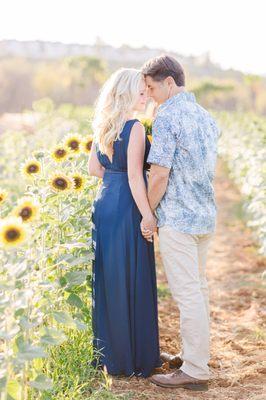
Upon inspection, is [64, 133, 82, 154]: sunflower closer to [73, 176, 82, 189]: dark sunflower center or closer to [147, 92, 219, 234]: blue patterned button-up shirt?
[73, 176, 82, 189]: dark sunflower center

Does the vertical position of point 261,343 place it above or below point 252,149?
below

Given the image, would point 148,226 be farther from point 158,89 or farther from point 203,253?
point 158,89

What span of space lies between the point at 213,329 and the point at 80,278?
77.7 inches

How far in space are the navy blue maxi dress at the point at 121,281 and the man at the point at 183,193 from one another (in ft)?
0.52

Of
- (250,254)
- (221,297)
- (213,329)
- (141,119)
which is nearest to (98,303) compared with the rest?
(141,119)

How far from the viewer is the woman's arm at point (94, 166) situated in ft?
13.1

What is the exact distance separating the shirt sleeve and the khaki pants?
0.36m

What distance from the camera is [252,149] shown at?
9.09m

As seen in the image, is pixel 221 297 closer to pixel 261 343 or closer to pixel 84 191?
pixel 261 343

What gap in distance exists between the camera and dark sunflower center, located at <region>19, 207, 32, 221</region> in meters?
2.90

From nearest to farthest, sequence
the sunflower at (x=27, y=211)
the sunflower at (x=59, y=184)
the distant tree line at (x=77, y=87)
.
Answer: the sunflower at (x=27, y=211) < the sunflower at (x=59, y=184) < the distant tree line at (x=77, y=87)

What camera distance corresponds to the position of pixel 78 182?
381cm

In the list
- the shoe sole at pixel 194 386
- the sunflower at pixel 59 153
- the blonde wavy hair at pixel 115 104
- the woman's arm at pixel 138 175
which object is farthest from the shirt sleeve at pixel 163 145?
the shoe sole at pixel 194 386

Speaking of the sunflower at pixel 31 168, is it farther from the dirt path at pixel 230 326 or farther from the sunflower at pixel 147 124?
the dirt path at pixel 230 326
